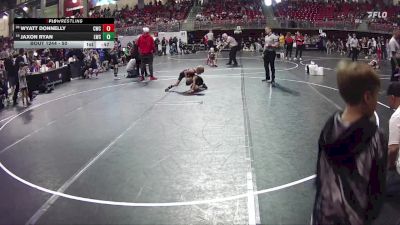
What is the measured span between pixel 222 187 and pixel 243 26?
32.3 m

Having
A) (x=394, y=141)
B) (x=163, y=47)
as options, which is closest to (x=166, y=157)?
(x=394, y=141)

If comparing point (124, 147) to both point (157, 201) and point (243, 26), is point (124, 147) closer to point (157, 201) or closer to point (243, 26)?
point (157, 201)

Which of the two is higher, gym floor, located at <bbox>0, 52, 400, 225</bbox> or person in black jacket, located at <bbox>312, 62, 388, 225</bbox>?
person in black jacket, located at <bbox>312, 62, 388, 225</bbox>

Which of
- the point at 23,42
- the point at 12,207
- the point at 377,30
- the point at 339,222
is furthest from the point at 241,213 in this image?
the point at 377,30

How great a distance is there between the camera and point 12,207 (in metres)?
4.88

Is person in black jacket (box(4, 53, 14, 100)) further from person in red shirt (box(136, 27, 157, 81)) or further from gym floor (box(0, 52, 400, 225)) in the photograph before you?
person in red shirt (box(136, 27, 157, 81))

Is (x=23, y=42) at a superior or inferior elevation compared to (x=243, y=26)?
inferior

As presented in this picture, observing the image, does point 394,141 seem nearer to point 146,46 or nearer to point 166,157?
point 166,157

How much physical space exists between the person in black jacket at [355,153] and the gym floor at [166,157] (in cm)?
211

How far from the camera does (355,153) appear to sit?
2.11 meters
